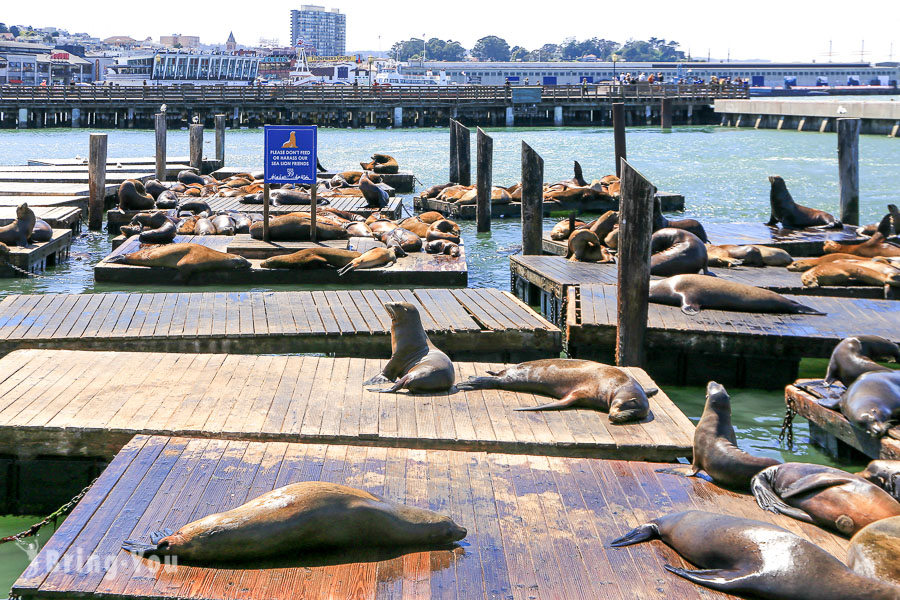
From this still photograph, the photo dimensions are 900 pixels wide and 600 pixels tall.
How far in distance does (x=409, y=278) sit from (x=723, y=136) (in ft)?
128

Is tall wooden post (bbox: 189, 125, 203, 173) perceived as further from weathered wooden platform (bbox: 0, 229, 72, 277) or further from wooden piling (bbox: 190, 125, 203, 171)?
A: weathered wooden platform (bbox: 0, 229, 72, 277)

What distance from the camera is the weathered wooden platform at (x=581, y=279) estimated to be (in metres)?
8.66

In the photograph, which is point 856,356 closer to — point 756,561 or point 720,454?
point 720,454

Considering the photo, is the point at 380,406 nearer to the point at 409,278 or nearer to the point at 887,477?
the point at 887,477

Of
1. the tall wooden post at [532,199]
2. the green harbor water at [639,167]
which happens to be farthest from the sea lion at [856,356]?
the tall wooden post at [532,199]

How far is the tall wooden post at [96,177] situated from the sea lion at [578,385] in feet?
34.5

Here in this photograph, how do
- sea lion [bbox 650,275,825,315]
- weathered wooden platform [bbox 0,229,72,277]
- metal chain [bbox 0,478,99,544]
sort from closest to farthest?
metal chain [bbox 0,478,99,544]
sea lion [bbox 650,275,825,315]
weathered wooden platform [bbox 0,229,72,277]

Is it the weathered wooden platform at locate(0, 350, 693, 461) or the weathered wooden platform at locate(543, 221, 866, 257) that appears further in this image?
the weathered wooden platform at locate(543, 221, 866, 257)

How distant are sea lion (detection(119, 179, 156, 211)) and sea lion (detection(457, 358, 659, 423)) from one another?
10029 mm

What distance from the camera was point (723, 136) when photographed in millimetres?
45531

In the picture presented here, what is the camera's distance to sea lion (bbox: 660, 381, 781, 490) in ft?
13.4

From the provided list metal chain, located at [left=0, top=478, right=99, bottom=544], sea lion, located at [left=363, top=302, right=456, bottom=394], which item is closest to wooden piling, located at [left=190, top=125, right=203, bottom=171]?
sea lion, located at [left=363, top=302, right=456, bottom=394]

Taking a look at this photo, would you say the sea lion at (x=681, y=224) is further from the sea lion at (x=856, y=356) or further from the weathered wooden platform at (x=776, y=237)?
the sea lion at (x=856, y=356)

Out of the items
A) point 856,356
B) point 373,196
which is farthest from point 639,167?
point 856,356
